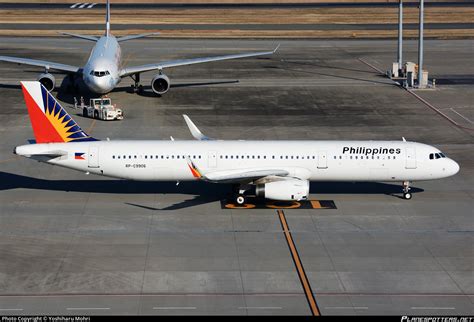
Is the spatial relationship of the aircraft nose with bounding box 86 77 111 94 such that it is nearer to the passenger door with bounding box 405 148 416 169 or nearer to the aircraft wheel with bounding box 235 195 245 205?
the aircraft wheel with bounding box 235 195 245 205

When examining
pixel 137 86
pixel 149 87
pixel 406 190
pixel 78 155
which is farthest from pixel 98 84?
pixel 406 190

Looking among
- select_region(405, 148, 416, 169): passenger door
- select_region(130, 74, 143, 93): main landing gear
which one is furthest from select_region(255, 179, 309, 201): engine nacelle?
select_region(130, 74, 143, 93): main landing gear

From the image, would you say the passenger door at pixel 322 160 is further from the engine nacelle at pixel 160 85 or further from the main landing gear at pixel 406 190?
the engine nacelle at pixel 160 85

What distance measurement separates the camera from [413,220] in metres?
49.0

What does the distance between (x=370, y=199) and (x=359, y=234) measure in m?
6.94

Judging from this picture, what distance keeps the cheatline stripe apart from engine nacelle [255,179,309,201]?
1277 millimetres

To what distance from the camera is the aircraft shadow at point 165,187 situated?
54.3 metres

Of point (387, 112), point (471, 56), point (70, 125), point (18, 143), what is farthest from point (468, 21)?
point (70, 125)

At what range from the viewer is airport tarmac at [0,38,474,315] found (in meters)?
37.8

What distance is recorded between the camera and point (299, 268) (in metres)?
41.5

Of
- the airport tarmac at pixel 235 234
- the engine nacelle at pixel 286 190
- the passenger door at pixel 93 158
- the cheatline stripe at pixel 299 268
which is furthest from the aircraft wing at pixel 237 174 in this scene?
the passenger door at pixel 93 158

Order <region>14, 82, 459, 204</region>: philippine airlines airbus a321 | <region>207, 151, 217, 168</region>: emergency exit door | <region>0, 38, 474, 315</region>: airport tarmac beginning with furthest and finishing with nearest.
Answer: <region>207, 151, 217, 168</region>: emergency exit door < <region>14, 82, 459, 204</region>: philippine airlines airbus a321 < <region>0, 38, 474, 315</region>: airport tarmac

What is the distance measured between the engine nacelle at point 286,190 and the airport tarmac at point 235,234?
1197 mm

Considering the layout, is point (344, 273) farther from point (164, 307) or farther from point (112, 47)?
point (112, 47)
